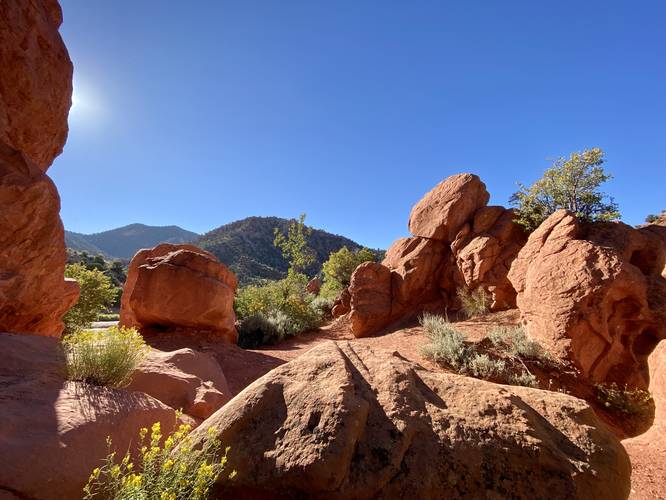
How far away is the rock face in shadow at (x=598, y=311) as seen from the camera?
286 inches

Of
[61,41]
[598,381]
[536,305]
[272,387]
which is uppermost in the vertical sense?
[61,41]

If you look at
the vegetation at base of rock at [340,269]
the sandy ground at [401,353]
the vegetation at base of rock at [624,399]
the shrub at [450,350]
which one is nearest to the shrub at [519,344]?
the sandy ground at [401,353]

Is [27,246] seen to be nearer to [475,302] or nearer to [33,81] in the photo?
[33,81]

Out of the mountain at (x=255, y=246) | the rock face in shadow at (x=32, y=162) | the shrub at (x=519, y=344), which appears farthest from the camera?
the mountain at (x=255, y=246)

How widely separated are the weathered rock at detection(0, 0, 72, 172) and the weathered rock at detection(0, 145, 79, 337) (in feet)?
2.85

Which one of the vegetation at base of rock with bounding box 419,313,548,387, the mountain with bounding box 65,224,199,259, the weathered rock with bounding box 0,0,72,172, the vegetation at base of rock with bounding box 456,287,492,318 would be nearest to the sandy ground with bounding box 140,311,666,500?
the vegetation at base of rock with bounding box 419,313,548,387

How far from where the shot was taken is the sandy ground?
4105 mm

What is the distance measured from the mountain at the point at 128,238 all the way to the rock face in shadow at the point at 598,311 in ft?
442

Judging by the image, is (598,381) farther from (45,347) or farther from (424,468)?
(45,347)

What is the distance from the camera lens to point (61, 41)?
7.37 metres

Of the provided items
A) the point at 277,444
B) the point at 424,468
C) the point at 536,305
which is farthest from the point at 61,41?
the point at 536,305

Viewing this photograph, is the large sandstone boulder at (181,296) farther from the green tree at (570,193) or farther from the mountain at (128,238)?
the mountain at (128,238)

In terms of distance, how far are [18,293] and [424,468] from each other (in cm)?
585

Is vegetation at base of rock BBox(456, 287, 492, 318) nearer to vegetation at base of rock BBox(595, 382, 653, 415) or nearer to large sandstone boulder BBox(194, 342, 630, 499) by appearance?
vegetation at base of rock BBox(595, 382, 653, 415)
